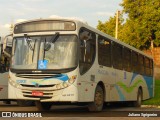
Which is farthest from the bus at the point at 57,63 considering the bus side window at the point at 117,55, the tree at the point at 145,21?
the tree at the point at 145,21

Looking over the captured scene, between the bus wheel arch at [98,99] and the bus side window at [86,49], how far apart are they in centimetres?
117

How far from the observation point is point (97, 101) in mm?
14656

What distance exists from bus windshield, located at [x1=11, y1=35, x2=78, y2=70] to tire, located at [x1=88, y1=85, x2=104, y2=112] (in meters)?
1.94

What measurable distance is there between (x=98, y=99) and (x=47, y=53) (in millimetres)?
2761

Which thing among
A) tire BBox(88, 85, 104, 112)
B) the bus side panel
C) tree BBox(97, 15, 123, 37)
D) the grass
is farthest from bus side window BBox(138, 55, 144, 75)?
tree BBox(97, 15, 123, 37)

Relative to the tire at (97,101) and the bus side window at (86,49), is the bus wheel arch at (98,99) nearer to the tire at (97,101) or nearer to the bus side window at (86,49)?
the tire at (97,101)

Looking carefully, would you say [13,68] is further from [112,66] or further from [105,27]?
[105,27]

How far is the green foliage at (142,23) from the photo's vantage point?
150 feet

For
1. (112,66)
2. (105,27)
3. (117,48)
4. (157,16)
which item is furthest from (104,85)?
(105,27)

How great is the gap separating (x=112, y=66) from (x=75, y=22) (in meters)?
3.66

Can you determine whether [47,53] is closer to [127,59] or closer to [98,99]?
[98,99]

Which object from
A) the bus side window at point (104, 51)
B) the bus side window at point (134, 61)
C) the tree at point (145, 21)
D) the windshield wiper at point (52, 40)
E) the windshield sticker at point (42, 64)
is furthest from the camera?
the tree at point (145, 21)

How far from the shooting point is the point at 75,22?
1362cm

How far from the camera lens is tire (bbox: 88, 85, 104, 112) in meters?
14.4
